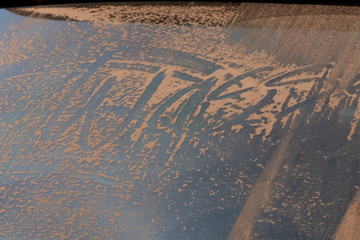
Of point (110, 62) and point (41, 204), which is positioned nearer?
point (41, 204)

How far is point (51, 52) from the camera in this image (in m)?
1.22

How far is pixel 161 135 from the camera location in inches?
37.8

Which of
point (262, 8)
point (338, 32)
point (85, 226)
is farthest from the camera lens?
point (262, 8)

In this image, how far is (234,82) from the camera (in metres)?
1.05

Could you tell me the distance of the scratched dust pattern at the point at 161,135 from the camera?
80cm

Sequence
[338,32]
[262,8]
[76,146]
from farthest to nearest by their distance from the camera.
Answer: [262,8] → [338,32] → [76,146]

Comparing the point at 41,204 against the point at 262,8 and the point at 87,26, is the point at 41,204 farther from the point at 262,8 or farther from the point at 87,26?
the point at 262,8

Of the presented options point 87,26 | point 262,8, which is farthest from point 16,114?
point 262,8

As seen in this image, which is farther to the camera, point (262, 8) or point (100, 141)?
point (262, 8)

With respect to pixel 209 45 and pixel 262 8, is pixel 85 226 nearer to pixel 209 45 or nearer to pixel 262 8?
pixel 209 45

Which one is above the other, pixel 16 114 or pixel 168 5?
pixel 168 5

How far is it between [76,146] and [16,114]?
7.5 inches

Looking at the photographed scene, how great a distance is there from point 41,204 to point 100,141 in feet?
0.58

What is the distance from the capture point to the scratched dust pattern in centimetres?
80
